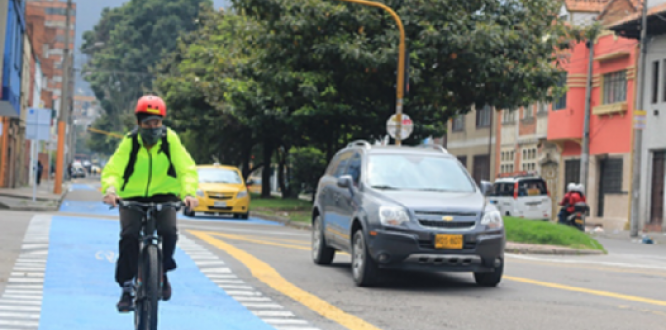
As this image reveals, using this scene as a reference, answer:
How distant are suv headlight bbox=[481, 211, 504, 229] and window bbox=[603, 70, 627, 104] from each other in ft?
96.5

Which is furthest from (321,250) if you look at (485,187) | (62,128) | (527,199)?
(62,128)

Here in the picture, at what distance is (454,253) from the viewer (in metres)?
11.7

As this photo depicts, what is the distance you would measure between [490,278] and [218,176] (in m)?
19.4

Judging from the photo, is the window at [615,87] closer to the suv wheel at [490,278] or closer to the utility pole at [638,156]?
the utility pole at [638,156]

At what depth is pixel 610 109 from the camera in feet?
133

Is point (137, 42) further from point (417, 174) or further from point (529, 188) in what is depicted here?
point (417, 174)

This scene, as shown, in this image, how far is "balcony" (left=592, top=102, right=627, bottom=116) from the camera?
39531 millimetres

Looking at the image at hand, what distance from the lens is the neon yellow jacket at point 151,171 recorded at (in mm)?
7832

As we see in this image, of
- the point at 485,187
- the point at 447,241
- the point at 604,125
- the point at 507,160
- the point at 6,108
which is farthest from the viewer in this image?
the point at 507,160

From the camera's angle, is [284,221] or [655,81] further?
[655,81]

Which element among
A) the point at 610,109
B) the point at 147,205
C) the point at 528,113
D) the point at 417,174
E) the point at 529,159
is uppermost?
the point at 528,113

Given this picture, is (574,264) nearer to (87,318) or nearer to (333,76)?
(87,318)

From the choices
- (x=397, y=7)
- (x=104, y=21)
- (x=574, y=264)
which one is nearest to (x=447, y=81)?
(x=397, y=7)

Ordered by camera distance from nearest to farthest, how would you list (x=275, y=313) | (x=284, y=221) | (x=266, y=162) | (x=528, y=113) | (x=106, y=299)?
(x=275, y=313)
(x=106, y=299)
(x=284, y=221)
(x=528, y=113)
(x=266, y=162)
